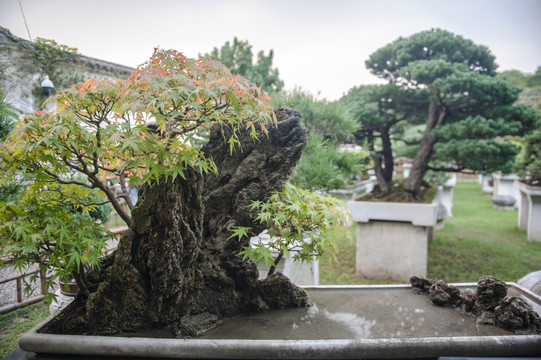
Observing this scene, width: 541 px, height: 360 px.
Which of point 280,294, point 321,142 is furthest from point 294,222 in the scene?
point 321,142

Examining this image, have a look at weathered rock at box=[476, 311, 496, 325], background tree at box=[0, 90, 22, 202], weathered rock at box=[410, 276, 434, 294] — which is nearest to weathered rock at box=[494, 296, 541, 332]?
weathered rock at box=[476, 311, 496, 325]

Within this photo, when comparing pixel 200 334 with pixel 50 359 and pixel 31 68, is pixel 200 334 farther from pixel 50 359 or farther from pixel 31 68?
pixel 31 68

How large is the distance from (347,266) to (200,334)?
294cm

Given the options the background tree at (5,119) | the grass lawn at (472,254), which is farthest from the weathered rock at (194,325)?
the grass lawn at (472,254)

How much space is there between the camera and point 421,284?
1987mm

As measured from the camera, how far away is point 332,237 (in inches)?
64.9

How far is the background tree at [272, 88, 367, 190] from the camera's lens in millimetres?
2852

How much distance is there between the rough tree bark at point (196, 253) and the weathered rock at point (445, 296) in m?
0.69

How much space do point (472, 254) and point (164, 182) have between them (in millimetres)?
4110

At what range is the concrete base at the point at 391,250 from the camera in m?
3.54

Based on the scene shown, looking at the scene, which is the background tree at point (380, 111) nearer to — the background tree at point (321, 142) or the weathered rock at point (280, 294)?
the background tree at point (321, 142)

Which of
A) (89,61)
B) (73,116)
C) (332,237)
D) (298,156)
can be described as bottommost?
(332,237)

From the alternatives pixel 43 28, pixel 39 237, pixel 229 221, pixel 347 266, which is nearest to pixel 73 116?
pixel 39 237

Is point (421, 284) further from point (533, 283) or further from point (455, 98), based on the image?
point (455, 98)
